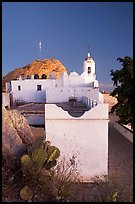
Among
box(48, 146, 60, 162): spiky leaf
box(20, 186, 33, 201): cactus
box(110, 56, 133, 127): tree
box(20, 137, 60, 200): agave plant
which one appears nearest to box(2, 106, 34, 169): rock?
box(20, 137, 60, 200): agave plant

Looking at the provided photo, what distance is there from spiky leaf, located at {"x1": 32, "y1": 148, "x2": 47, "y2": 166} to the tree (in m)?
3.46

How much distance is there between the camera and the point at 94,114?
303 inches

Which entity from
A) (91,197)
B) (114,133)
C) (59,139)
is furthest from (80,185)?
(114,133)

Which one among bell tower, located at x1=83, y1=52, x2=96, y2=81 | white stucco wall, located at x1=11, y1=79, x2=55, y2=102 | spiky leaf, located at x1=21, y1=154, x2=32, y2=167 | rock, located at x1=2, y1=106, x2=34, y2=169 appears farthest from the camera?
bell tower, located at x1=83, y1=52, x2=96, y2=81

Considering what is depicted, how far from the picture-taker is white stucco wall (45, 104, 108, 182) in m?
7.69

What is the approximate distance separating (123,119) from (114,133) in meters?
6.38

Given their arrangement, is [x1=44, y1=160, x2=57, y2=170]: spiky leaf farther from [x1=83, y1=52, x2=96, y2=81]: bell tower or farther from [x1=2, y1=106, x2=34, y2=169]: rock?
[x1=83, y1=52, x2=96, y2=81]: bell tower

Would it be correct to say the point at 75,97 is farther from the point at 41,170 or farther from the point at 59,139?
the point at 41,170

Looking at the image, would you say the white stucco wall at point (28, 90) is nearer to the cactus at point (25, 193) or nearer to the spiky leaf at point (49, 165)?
the spiky leaf at point (49, 165)

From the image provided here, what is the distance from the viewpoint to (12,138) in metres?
6.84

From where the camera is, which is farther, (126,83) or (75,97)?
(75,97)

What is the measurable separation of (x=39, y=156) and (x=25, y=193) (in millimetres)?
888

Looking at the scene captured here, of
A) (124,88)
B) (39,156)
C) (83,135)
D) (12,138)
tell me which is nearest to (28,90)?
(124,88)

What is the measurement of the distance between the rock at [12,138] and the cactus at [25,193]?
86 cm
